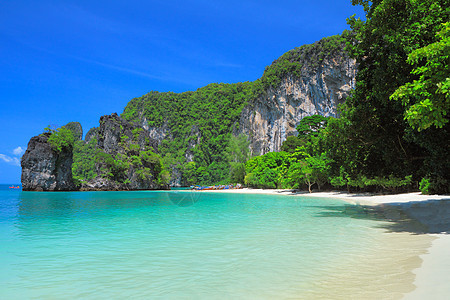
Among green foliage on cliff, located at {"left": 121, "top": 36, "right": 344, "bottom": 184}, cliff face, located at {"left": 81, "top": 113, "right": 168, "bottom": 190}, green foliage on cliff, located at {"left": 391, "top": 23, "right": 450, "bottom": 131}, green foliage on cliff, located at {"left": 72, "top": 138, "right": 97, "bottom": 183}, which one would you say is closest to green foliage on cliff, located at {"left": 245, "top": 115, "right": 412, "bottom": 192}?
green foliage on cliff, located at {"left": 391, "top": 23, "right": 450, "bottom": 131}

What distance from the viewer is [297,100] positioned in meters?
67.3

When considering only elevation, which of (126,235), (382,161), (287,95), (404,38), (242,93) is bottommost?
(126,235)

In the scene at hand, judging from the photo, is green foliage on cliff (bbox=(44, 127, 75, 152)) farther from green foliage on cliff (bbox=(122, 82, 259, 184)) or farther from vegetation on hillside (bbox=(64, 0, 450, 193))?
vegetation on hillside (bbox=(64, 0, 450, 193))

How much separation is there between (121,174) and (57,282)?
68458 mm

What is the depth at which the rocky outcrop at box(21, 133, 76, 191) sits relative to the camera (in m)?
59.8

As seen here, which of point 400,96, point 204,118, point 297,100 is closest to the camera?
point 400,96

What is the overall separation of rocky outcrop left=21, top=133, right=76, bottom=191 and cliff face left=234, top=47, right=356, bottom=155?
47125 mm

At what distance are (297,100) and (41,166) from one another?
179 ft

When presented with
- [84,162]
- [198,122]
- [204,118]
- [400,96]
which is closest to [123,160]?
[84,162]

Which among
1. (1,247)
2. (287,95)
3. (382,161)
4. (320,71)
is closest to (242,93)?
(287,95)

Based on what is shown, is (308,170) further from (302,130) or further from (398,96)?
(398,96)

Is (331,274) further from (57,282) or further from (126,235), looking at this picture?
(126,235)

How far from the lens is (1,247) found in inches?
332

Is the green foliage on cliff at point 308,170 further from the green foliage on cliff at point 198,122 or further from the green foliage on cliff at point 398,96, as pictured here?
the green foliage on cliff at point 198,122
